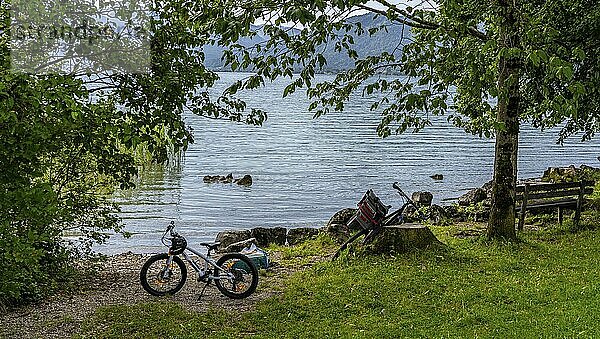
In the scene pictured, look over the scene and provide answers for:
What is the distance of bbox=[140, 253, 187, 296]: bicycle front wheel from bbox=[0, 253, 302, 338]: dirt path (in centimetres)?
13

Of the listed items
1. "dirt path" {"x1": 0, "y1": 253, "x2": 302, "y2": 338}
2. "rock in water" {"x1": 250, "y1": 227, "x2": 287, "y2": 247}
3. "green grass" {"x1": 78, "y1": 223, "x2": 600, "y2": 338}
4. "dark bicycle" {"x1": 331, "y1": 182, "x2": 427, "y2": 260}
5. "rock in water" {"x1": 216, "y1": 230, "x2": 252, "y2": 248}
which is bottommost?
"rock in water" {"x1": 250, "y1": 227, "x2": 287, "y2": 247}

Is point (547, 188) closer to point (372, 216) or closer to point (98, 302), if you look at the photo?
point (372, 216)

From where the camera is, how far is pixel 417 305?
28.6 ft

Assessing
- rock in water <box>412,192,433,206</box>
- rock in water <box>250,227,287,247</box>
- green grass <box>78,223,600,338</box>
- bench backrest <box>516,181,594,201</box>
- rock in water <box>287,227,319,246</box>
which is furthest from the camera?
rock in water <box>412,192,433,206</box>

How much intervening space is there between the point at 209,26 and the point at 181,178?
29.3 m

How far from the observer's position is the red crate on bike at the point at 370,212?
11773 mm

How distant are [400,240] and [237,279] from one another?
3.48 meters

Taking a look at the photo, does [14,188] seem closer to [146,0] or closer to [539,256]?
[146,0]

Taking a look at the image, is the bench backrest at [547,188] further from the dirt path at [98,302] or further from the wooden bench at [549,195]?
the dirt path at [98,302]

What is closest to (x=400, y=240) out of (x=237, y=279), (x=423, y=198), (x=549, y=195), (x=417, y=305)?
(x=417, y=305)

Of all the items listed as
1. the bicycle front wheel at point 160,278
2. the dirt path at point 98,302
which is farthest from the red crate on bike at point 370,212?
the bicycle front wheel at point 160,278

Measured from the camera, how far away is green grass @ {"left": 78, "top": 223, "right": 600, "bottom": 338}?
302 inches

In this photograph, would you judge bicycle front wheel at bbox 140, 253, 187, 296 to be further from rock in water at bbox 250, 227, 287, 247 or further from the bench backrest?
rock in water at bbox 250, 227, 287, 247

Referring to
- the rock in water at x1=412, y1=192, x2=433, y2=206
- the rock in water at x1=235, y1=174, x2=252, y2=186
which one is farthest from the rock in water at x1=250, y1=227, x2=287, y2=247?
the rock in water at x1=235, y1=174, x2=252, y2=186
